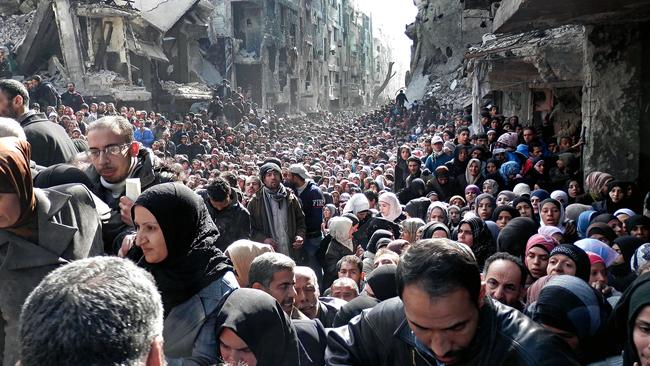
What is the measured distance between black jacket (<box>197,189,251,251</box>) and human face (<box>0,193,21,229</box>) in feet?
10.5

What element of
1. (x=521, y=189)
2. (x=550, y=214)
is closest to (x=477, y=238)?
(x=550, y=214)

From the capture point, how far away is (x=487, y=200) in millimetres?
6801

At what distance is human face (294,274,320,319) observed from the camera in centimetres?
344

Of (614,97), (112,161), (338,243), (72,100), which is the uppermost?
(72,100)

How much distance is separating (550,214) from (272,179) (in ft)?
10.00

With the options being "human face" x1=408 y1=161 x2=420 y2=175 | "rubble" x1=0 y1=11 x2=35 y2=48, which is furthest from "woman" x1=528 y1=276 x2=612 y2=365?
"rubble" x1=0 y1=11 x2=35 y2=48

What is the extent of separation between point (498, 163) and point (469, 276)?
7.84 m

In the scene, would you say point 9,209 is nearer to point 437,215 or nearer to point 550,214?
point 437,215

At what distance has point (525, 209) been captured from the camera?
6.51m

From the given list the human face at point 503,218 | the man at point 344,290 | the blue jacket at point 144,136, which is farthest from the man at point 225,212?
the blue jacket at point 144,136

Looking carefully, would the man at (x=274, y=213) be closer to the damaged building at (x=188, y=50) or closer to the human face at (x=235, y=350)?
the human face at (x=235, y=350)

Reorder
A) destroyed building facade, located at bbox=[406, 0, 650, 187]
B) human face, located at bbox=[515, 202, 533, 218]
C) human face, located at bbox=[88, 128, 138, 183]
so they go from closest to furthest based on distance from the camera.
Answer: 1. human face, located at bbox=[88, 128, 138, 183]
2. human face, located at bbox=[515, 202, 533, 218]
3. destroyed building facade, located at bbox=[406, 0, 650, 187]

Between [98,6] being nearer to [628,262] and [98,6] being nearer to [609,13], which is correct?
[609,13]

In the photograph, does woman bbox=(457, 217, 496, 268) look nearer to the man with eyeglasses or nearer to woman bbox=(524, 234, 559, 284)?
woman bbox=(524, 234, 559, 284)
